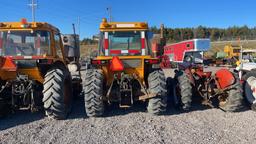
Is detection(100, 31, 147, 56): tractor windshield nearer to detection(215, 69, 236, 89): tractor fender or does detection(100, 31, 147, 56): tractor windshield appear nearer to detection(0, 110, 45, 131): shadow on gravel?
detection(215, 69, 236, 89): tractor fender

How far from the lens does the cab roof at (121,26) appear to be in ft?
22.5

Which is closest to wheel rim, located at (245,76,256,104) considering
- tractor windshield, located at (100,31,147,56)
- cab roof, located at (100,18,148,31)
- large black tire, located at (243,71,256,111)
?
large black tire, located at (243,71,256,111)

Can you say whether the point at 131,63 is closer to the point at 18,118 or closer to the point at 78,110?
the point at 78,110

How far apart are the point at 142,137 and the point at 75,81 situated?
3.92 m

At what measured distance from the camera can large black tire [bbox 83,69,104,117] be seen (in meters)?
6.30

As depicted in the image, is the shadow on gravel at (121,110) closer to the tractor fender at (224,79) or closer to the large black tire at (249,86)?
the tractor fender at (224,79)

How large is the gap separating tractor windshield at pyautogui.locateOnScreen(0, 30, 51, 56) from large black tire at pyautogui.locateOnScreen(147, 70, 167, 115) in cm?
293

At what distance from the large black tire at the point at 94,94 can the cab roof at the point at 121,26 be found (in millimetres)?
1316

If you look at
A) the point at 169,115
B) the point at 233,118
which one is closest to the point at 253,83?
the point at 233,118

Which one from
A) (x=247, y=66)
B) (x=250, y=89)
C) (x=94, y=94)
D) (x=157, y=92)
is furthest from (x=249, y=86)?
(x=94, y=94)

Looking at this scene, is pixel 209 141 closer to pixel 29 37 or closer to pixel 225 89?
pixel 225 89

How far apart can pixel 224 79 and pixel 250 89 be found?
1.04 m

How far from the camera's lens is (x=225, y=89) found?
265 inches

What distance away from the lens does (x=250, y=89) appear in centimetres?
732
